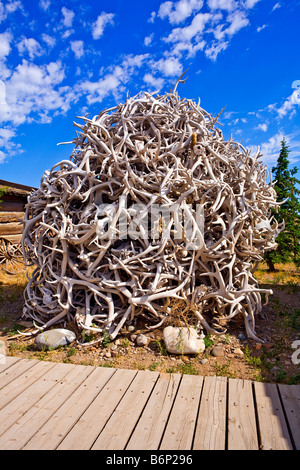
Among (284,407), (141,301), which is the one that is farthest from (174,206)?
(284,407)

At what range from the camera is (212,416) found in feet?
7.66

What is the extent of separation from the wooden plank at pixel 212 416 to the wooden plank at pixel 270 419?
0.25 metres

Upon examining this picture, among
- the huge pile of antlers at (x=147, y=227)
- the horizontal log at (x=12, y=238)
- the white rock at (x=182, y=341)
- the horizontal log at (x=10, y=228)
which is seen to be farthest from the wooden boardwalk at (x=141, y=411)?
the horizontal log at (x=10, y=228)

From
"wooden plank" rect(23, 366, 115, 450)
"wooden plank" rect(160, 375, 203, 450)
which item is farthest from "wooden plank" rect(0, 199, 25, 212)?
"wooden plank" rect(160, 375, 203, 450)

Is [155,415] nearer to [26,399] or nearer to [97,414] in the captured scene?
[97,414]

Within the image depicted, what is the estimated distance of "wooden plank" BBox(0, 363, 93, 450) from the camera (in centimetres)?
220

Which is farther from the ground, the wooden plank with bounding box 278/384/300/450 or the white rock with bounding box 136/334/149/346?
the white rock with bounding box 136/334/149/346

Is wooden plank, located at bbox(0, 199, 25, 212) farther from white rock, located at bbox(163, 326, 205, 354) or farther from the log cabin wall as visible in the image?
white rock, located at bbox(163, 326, 205, 354)

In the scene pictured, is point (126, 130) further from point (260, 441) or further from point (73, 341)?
point (260, 441)

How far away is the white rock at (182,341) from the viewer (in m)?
3.37

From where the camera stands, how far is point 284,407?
244 centimetres

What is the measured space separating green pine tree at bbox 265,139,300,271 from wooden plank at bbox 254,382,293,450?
19.6ft

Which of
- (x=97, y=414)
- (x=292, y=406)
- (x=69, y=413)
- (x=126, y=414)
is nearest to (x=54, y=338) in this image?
(x=69, y=413)

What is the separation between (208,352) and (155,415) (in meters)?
1.29
